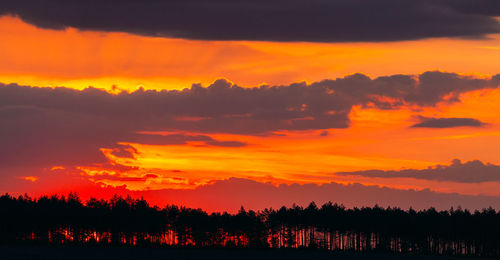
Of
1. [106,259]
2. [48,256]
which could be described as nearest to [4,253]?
[48,256]

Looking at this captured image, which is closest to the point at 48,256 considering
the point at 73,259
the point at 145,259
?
the point at 73,259

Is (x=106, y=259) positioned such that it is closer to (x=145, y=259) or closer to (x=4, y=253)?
(x=145, y=259)

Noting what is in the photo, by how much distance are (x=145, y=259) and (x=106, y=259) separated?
12392mm

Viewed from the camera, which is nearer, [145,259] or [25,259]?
[25,259]

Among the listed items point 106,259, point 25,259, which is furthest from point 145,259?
point 25,259

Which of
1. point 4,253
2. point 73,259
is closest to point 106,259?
point 73,259

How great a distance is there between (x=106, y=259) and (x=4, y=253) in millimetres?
28518

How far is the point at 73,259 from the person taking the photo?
616ft

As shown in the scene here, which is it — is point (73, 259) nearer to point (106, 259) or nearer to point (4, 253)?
point (106, 259)

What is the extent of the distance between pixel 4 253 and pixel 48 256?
13187 mm

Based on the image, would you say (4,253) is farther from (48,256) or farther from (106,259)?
(106,259)

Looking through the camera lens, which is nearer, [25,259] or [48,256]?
[25,259]

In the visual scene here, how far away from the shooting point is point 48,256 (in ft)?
638

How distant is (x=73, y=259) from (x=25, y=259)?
11.6m
